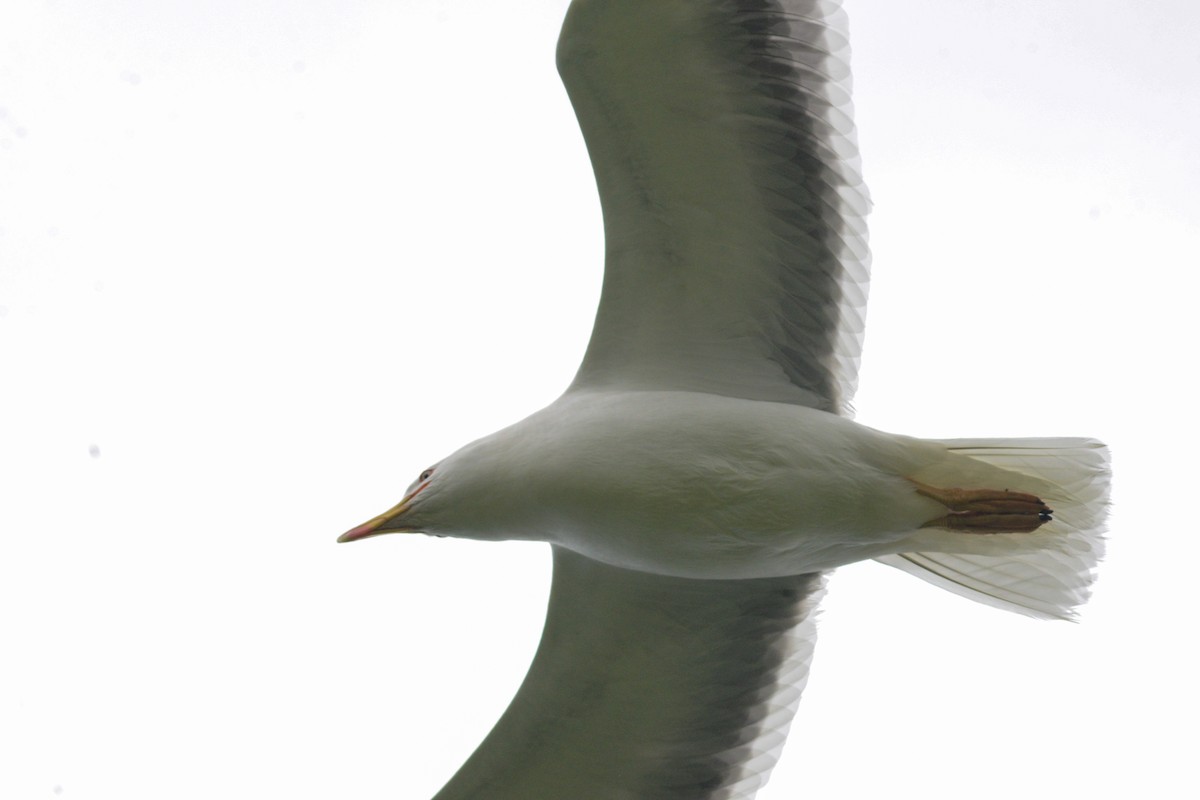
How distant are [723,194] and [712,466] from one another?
99 cm

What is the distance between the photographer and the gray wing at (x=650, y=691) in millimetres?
5578

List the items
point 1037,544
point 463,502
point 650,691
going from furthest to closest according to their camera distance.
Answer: point 650,691 < point 1037,544 < point 463,502

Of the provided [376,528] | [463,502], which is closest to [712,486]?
[463,502]

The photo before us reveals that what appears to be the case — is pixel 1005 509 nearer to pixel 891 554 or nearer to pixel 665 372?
pixel 891 554

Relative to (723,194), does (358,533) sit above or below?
below

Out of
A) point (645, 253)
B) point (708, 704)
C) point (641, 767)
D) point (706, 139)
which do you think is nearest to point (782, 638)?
point (708, 704)

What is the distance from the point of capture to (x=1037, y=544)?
5371 mm

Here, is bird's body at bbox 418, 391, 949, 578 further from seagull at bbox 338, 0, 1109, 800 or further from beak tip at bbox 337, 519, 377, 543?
beak tip at bbox 337, 519, 377, 543

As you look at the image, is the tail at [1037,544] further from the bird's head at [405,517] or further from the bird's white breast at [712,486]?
the bird's head at [405,517]

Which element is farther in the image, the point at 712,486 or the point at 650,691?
the point at 650,691

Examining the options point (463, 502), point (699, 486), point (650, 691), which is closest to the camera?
point (699, 486)

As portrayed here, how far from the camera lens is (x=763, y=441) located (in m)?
5.09

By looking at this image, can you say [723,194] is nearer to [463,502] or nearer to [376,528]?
[463,502]

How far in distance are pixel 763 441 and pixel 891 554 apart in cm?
66
